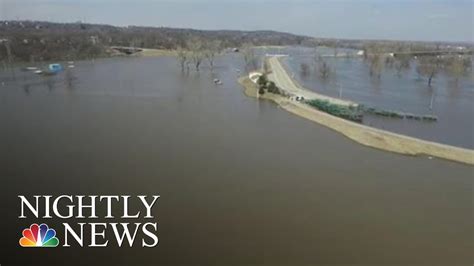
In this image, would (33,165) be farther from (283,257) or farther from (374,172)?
(374,172)

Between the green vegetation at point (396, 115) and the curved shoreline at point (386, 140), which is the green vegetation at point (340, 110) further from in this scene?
the green vegetation at point (396, 115)

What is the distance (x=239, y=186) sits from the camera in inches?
177

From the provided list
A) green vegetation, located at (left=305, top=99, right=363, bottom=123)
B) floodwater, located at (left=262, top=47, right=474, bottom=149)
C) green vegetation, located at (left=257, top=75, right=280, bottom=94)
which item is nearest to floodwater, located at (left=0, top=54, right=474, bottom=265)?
green vegetation, located at (left=305, top=99, right=363, bottom=123)

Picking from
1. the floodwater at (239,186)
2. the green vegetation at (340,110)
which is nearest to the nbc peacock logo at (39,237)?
the floodwater at (239,186)

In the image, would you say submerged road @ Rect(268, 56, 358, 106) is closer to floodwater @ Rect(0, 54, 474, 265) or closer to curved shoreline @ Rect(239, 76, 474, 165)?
curved shoreline @ Rect(239, 76, 474, 165)

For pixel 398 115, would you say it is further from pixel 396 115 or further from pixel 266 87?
pixel 266 87

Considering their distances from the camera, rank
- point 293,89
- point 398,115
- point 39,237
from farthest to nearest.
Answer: point 293,89, point 398,115, point 39,237

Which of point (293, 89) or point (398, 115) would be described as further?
point (293, 89)

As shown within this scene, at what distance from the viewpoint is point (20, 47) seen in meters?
17.2

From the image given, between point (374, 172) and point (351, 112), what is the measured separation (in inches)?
125

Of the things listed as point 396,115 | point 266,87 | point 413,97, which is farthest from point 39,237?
point 413,97

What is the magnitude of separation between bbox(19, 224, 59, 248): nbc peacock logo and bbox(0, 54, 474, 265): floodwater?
0.06 m

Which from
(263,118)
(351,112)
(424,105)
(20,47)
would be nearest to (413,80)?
(424,105)

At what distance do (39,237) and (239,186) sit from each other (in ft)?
6.07
